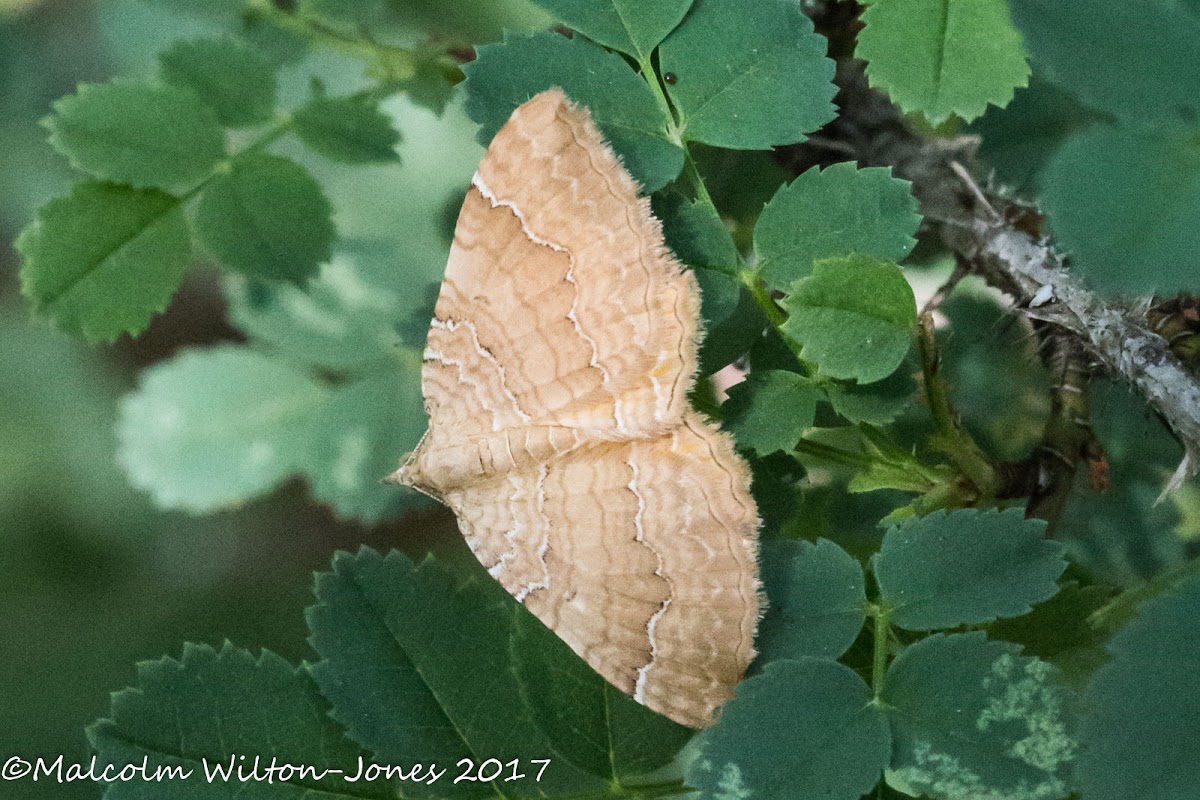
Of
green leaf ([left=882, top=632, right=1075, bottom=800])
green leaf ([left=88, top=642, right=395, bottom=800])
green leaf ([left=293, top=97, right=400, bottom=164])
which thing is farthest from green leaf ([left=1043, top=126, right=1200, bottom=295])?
green leaf ([left=293, top=97, right=400, bottom=164])

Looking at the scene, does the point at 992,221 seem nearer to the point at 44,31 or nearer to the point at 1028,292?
the point at 1028,292

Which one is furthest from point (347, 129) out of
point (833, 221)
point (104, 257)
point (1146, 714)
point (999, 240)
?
point (1146, 714)

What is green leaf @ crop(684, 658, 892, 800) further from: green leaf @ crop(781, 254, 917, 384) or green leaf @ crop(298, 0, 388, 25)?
green leaf @ crop(298, 0, 388, 25)

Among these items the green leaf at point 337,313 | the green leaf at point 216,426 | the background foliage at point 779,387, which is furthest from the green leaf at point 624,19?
the green leaf at point 216,426

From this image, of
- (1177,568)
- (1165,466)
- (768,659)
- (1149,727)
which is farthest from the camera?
(1165,466)

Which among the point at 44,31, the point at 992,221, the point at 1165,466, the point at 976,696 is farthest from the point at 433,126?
the point at 976,696

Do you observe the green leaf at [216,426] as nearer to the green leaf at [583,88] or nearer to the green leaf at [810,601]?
the green leaf at [583,88]
